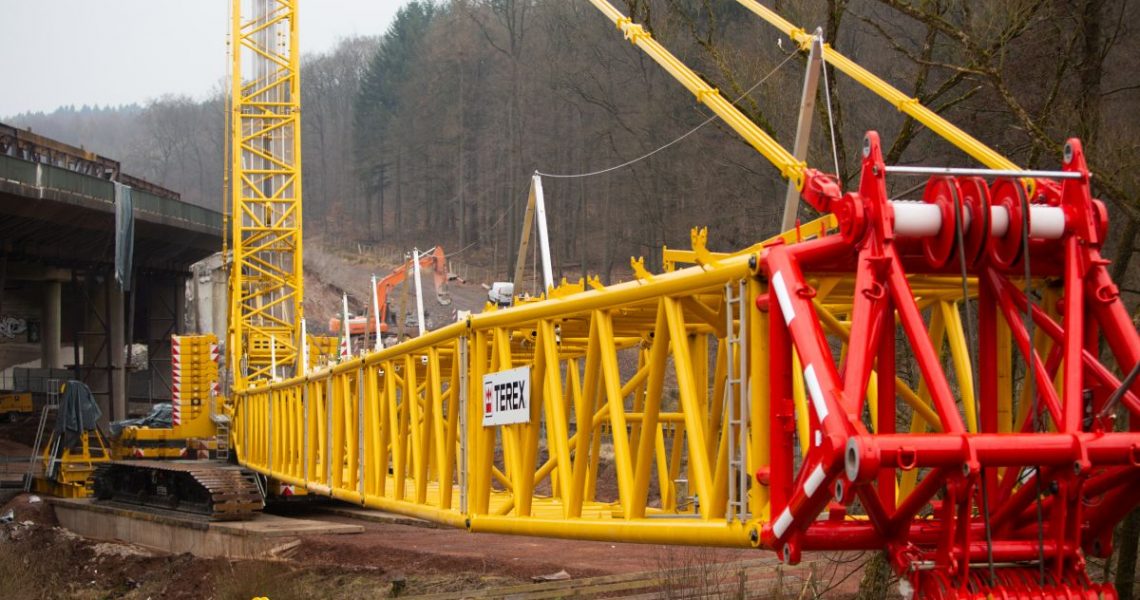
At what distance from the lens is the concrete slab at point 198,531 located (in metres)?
23.4

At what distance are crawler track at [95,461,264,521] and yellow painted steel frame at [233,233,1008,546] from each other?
7428 millimetres

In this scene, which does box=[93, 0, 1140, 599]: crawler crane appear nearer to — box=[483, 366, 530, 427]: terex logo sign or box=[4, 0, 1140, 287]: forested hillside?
box=[483, 366, 530, 427]: terex logo sign

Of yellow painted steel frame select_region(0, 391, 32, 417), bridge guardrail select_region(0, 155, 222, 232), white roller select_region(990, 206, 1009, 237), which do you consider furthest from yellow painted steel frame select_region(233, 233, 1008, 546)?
yellow painted steel frame select_region(0, 391, 32, 417)

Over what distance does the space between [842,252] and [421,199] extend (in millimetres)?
70737

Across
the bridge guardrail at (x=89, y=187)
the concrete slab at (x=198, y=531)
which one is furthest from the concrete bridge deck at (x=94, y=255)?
the concrete slab at (x=198, y=531)

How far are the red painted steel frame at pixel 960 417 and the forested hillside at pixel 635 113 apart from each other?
4431mm

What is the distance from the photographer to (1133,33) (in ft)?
49.4

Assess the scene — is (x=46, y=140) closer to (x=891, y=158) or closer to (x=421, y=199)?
(x=421, y=199)

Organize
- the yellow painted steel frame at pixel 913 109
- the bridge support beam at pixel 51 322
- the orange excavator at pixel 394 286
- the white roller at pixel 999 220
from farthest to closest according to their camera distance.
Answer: the bridge support beam at pixel 51 322, the orange excavator at pixel 394 286, the yellow painted steel frame at pixel 913 109, the white roller at pixel 999 220

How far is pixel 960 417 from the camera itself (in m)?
7.16

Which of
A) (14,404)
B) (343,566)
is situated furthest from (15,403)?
(343,566)

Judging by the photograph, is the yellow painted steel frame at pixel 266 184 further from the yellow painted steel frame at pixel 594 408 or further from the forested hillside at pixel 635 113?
the yellow painted steel frame at pixel 594 408

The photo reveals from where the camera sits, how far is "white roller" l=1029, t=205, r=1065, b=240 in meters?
7.46

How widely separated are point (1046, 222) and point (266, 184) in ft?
113
